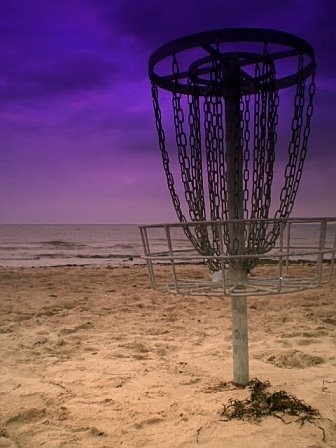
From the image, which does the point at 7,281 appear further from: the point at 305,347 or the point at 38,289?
the point at 305,347

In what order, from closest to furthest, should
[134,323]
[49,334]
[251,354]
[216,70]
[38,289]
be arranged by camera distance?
[216,70] < [251,354] < [49,334] < [134,323] < [38,289]

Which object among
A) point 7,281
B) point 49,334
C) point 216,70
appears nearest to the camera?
point 216,70

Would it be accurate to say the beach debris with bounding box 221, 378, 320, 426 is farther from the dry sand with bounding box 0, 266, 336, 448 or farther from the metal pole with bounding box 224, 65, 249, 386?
the metal pole with bounding box 224, 65, 249, 386

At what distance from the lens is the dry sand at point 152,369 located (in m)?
3.23

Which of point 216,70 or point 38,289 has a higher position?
point 216,70

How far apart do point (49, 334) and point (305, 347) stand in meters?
3.30

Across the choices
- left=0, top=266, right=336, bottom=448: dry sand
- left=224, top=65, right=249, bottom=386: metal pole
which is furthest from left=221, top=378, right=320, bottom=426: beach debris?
left=224, top=65, right=249, bottom=386: metal pole

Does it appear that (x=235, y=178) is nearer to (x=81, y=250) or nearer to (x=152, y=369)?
(x=152, y=369)

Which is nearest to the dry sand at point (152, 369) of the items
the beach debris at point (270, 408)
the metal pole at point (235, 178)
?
the beach debris at point (270, 408)

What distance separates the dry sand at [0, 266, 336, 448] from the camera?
3.23 metres

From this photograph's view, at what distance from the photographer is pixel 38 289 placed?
10320mm

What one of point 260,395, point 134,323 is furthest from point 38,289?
point 260,395

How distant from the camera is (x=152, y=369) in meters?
4.68

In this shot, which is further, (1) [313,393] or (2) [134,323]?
(2) [134,323]
